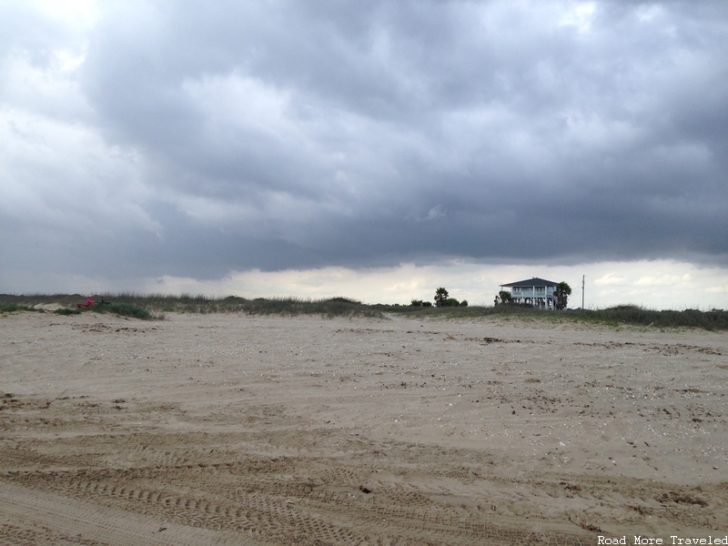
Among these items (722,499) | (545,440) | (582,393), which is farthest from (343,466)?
(582,393)

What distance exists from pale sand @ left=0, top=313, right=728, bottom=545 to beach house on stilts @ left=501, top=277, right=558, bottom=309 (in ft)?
198

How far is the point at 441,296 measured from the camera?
65.4 m

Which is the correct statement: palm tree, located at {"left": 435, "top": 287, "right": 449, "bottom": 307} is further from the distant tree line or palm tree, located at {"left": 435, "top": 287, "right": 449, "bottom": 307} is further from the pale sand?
the pale sand

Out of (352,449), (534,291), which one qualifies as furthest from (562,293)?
(352,449)

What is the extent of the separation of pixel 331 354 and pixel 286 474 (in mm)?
6400

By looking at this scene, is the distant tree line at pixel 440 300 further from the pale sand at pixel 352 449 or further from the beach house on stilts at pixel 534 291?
the pale sand at pixel 352 449

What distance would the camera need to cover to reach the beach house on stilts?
69.3 metres

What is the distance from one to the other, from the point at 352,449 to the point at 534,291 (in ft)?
227

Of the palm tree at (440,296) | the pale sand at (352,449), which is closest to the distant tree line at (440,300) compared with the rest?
the palm tree at (440,296)

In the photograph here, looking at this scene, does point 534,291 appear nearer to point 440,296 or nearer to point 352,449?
point 440,296

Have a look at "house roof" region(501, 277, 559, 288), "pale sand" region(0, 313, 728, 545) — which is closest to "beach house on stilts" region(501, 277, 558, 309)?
"house roof" region(501, 277, 559, 288)

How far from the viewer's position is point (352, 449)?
18.9 ft

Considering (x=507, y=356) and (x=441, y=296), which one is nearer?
(x=507, y=356)

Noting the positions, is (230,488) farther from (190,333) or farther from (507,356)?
(190,333)
